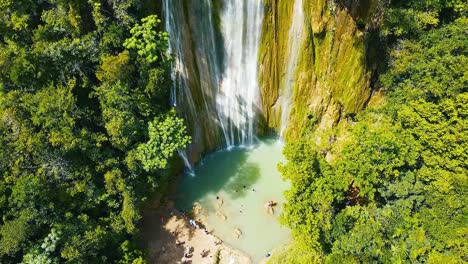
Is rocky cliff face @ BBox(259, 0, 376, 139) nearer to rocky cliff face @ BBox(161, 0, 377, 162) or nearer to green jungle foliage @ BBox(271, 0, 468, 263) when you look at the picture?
rocky cliff face @ BBox(161, 0, 377, 162)

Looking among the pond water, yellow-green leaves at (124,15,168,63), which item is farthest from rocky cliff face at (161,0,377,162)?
yellow-green leaves at (124,15,168,63)

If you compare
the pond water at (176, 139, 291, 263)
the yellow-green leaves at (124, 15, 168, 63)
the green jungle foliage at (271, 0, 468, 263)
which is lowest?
the pond water at (176, 139, 291, 263)

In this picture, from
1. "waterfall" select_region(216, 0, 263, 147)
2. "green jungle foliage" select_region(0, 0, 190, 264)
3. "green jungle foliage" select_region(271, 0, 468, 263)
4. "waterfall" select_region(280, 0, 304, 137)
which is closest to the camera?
"green jungle foliage" select_region(0, 0, 190, 264)

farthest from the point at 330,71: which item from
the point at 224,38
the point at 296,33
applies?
the point at 224,38

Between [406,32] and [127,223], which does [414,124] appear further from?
[127,223]

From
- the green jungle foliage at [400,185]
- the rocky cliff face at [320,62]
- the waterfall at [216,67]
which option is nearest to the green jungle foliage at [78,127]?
the waterfall at [216,67]

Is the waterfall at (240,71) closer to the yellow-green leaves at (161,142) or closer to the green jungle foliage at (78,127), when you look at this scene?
the green jungle foliage at (78,127)

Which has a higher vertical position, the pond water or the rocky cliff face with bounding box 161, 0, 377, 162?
the rocky cliff face with bounding box 161, 0, 377, 162
